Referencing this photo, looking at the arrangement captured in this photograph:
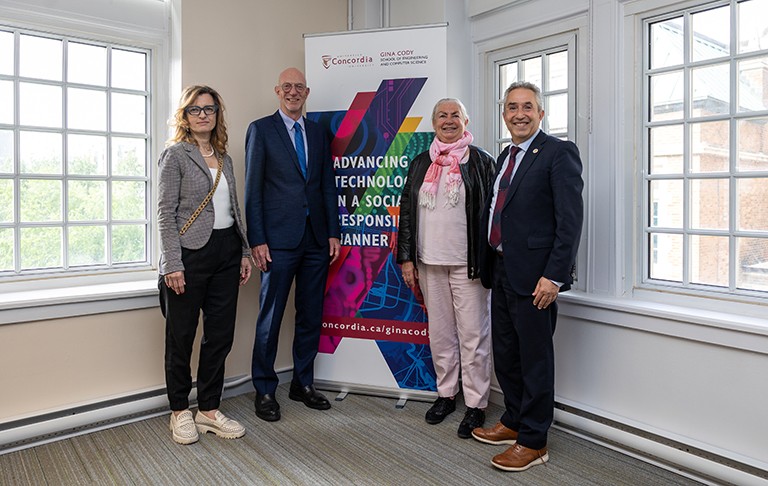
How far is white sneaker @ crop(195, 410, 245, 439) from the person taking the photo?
9.04 ft

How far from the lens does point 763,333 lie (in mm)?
2133

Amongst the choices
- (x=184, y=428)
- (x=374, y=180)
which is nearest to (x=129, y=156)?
(x=374, y=180)

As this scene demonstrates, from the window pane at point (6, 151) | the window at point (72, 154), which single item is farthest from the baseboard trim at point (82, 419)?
the window pane at point (6, 151)

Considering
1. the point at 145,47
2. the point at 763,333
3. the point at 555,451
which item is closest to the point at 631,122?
the point at 763,333

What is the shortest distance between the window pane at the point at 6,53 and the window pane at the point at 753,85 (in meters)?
3.44

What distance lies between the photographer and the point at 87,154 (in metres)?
3.11

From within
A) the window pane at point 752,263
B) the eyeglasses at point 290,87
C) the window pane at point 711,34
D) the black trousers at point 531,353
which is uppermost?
the window pane at point 711,34

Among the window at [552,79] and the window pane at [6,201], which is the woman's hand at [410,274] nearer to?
the window at [552,79]

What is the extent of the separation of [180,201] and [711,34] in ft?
8.22

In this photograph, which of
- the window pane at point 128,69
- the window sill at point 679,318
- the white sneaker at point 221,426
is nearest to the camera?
the window sill at point 679,318

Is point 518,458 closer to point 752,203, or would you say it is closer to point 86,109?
point 752,203

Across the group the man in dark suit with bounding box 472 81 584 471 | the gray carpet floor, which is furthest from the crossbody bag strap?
the man in dark suit with bounding box 472 81 584 471

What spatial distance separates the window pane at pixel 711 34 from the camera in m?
2.42

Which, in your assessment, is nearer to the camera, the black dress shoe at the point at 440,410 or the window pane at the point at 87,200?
the black dress shoe at the point at 440,410
